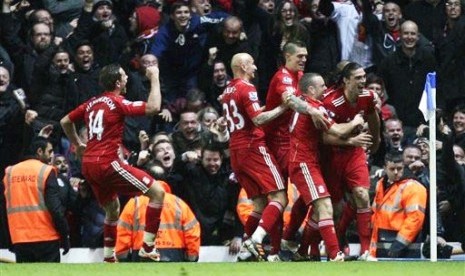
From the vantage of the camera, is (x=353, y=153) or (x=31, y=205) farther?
(x=31, y=205)

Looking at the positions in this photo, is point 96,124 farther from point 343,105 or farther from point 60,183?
point 343,105

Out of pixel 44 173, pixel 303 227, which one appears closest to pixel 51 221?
pixel 44 173

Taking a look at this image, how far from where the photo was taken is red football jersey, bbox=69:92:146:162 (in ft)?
54.1

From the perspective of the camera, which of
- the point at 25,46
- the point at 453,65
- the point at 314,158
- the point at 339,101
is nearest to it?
the point at 314,158

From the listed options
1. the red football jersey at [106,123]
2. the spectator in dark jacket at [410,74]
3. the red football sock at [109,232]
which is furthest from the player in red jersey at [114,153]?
the spectator in dark jacket at [410,74]

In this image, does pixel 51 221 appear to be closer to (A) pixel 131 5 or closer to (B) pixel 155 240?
(B) pixel 155 240

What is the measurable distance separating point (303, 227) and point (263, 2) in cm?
Result: 539

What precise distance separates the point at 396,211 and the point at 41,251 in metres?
3.99

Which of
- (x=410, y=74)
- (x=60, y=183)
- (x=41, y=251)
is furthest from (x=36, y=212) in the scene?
(x=410, y=74)

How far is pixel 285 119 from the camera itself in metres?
16.8

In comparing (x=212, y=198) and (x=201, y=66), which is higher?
(x=201, y=66)

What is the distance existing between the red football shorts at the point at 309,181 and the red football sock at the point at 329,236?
28 centimetres

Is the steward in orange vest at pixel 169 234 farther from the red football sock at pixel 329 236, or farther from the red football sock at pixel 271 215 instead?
the red football sock at pixel 329 236

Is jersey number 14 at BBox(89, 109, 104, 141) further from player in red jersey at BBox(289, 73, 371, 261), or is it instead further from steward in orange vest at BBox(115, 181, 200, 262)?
player in red jersey at BBox(289, 73, 371, 261)
